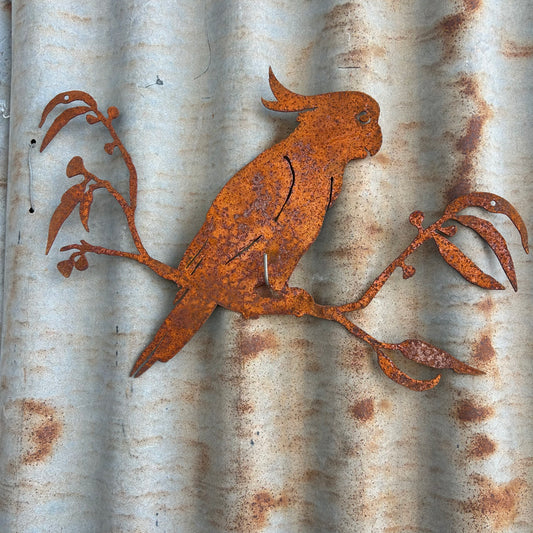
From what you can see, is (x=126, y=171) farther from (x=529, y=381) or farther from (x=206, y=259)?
(x=529, y=381)

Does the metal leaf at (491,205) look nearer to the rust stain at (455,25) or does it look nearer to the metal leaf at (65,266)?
the rust stain at (455,25)

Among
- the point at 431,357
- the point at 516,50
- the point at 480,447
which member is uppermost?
the point at 516,50

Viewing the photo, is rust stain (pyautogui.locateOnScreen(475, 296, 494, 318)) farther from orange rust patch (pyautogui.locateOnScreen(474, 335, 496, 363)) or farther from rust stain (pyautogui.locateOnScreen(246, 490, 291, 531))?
rust stain (pyautogui.locateOnScreen(246, 490, 291, 531))

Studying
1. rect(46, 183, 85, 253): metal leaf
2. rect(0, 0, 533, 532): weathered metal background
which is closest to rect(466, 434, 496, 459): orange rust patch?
rect(0, 0, 533, 532): weathered metal background

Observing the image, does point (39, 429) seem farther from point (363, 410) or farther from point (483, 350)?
point (483, 350)

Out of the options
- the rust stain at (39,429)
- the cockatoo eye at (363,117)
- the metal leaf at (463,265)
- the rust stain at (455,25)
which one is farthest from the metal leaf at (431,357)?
the rust stain at (39,429)

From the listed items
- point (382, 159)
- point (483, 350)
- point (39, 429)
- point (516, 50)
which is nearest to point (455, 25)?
point (516, 50)
